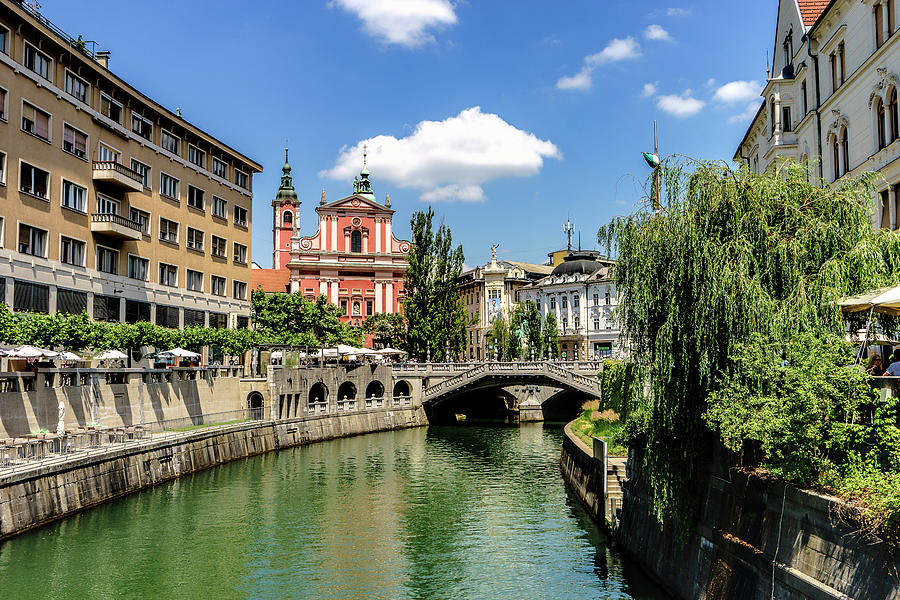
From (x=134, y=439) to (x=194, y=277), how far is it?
2263cm

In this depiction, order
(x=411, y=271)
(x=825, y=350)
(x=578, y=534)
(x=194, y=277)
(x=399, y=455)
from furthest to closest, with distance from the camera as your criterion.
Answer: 1. (x=411, y=271)
2. (x=194, y=277)
3. (x=399, y=455)
4. (x=578, y=534)
5. (x=825, y=350)

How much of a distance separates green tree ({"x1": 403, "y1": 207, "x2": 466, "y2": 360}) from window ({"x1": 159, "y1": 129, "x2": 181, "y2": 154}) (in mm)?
28157

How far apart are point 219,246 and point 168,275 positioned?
7313 mm

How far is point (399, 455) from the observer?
56.5 m

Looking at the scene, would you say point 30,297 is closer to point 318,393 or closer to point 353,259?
point 318,393

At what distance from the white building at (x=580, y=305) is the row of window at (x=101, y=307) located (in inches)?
2275

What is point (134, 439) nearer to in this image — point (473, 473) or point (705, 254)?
point (473, 473)

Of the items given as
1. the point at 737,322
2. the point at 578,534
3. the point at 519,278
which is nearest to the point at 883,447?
the point at 737,322

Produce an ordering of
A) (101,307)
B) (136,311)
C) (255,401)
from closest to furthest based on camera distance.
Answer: (101,307) < (136,311) < (255,401)

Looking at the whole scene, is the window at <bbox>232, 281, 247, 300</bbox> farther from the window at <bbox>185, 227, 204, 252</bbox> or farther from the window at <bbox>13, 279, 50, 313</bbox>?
the window at <bbox>13, 279, 50, 313</bbox>

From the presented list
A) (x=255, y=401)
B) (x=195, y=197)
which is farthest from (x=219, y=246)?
(x=255, y=401)

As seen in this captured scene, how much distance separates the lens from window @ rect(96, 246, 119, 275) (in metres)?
50.2

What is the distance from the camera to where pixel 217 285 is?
210 ft

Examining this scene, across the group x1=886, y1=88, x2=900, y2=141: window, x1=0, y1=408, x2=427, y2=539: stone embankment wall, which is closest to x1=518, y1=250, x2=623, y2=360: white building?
x1=0, y1=408, x2=427, y2=539: stone embankment wall
